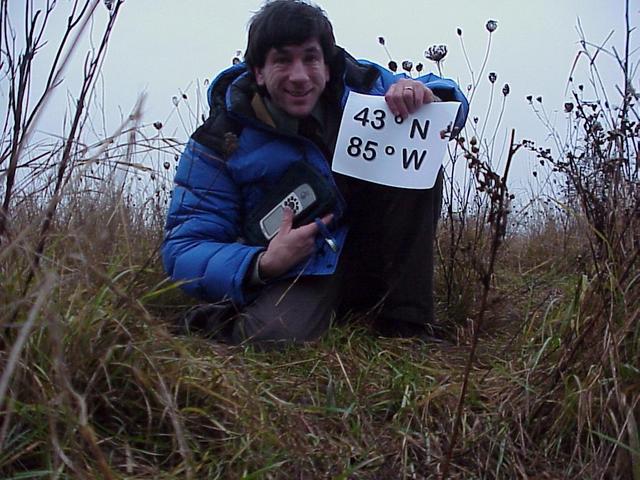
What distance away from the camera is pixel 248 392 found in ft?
5.42

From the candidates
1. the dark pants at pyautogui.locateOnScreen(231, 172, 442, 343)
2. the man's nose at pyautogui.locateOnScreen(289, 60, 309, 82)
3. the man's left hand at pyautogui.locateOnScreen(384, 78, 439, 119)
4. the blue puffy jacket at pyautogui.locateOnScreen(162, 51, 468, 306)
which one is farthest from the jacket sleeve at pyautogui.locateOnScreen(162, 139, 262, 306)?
the man's left hand at pyautogui.locateOnScreen(384, 78, 439, 119)

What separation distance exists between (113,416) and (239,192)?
1.35 meters

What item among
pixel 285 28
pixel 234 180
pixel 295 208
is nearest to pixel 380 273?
pixel 295 208

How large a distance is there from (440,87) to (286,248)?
78cm

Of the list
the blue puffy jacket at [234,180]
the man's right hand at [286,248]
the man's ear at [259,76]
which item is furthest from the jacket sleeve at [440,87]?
the man's right hand at [286,248]

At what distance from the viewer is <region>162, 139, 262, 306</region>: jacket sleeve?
2.52m

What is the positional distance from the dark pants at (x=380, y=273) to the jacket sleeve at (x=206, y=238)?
5.4 inches

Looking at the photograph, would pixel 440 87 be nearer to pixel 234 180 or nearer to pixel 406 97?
pixel 406 97

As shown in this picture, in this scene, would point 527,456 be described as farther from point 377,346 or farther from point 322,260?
point 322,260

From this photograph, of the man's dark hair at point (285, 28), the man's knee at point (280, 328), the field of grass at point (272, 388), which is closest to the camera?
the field of grass at point (272, 388)

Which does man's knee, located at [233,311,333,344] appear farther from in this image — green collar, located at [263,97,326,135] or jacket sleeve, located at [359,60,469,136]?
jacket sleeve, located at [359,60,469,136]

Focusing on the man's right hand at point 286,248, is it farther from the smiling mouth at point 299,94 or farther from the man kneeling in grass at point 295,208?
the smiling mouth at point 299,94

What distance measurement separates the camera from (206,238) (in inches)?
104

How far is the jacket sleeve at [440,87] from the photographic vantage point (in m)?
2.75
